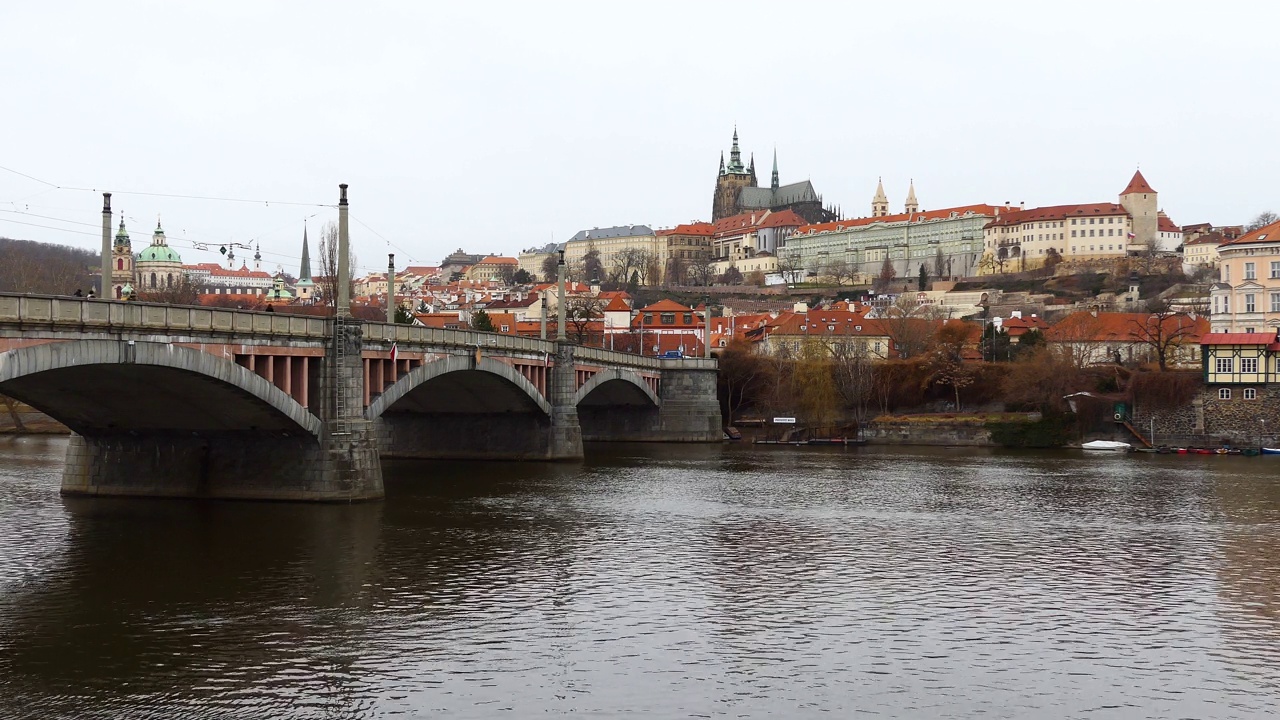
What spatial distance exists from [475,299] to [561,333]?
121m

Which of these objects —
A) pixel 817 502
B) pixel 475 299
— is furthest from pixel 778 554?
pixel 475 299

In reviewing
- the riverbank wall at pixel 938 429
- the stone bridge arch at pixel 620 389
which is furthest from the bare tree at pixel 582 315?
the riverbank wall at pixel 938 429

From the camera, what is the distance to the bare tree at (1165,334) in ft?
279

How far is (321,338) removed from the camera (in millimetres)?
41656

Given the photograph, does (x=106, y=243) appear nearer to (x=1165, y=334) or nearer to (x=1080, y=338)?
(x=1080, y=338)

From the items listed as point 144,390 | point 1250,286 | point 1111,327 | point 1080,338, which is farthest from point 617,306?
point 144,390

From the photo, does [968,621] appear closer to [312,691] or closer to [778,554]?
[778,554]

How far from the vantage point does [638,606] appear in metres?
27.2

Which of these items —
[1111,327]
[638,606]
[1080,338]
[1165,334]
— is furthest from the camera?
[1111,327]

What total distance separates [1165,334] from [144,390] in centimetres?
7843

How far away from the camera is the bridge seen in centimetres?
3119

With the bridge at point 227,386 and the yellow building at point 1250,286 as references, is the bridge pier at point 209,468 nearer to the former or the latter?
the bridge at point 227,386

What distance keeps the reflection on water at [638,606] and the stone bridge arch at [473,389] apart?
4.27m

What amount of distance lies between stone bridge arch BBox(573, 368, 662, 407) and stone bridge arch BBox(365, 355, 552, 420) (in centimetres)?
788
